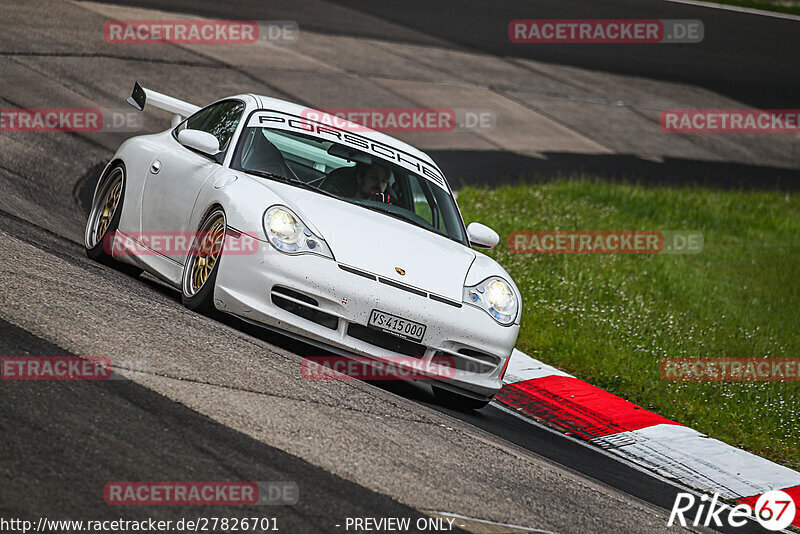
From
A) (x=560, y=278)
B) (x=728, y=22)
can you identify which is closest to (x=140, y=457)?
(x=560, y=278)

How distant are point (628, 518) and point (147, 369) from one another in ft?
7.63

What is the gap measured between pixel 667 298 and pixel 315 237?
215 inches

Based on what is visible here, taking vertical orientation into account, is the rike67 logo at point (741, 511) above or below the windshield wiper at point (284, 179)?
below

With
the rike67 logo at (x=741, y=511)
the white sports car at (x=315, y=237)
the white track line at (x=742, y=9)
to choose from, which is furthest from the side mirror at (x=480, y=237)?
the white track line at (x=742, y=9)

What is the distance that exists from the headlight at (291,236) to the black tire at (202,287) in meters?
0.28

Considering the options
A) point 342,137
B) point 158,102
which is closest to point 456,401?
point 342,137

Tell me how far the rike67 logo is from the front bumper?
1603 millimetres

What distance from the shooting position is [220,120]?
7746mm

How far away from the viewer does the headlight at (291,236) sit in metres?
6.15

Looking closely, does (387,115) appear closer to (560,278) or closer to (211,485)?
(560,278)

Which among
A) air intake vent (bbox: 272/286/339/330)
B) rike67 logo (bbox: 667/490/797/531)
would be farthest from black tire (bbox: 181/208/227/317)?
rike67 logo (bbox: 667/490/797/531)

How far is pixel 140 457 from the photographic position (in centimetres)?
410

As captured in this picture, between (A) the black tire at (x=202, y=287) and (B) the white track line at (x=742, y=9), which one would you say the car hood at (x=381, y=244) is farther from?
(B) the white track line at (x=742, y=9)

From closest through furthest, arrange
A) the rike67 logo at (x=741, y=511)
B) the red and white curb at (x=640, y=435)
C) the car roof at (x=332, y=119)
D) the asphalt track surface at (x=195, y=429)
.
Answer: the asphalt track surface at (x=195, y=429)
the rike67 logo at (x=741, y=511)
the red and white curb at (x=640, y=435)
the car roof at (x=332, y=119)
